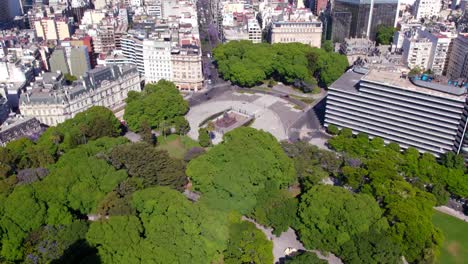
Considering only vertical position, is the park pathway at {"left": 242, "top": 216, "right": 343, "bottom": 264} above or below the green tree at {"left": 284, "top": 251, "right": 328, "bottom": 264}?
below

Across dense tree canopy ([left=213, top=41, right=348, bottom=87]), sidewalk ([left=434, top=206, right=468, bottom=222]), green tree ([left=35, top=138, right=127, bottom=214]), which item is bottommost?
sidewalk ([left=434, top=206, right=468, bottom=222])

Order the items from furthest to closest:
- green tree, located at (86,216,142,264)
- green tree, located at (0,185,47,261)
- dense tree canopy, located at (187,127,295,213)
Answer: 1. dense tree canopy, located at (187,127,295,213)
2. green tree, located at (0,185,47,261)
3. green tree, located at (86,216,142,264)

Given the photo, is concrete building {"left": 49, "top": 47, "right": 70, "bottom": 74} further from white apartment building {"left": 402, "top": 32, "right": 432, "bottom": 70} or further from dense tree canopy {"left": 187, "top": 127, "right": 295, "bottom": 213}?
white apartment building {"left": 402, "top": 32, "right": 432, "bottom": 70}

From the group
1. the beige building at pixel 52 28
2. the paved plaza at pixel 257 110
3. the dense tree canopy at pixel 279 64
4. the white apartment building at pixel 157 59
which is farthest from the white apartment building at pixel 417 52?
the beige building at pixel 52 28

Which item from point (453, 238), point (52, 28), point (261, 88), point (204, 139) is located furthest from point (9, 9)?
point (453, 238)

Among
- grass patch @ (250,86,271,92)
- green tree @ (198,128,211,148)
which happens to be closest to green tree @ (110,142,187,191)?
green tree @ (198,128,211,148)

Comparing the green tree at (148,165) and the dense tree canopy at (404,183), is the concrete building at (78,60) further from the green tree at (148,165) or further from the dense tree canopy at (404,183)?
the dense tree canopy at (404,183)

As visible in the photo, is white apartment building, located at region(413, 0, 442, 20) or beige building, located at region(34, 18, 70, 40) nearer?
beige building, located at region(34, 18, 70, 40)
